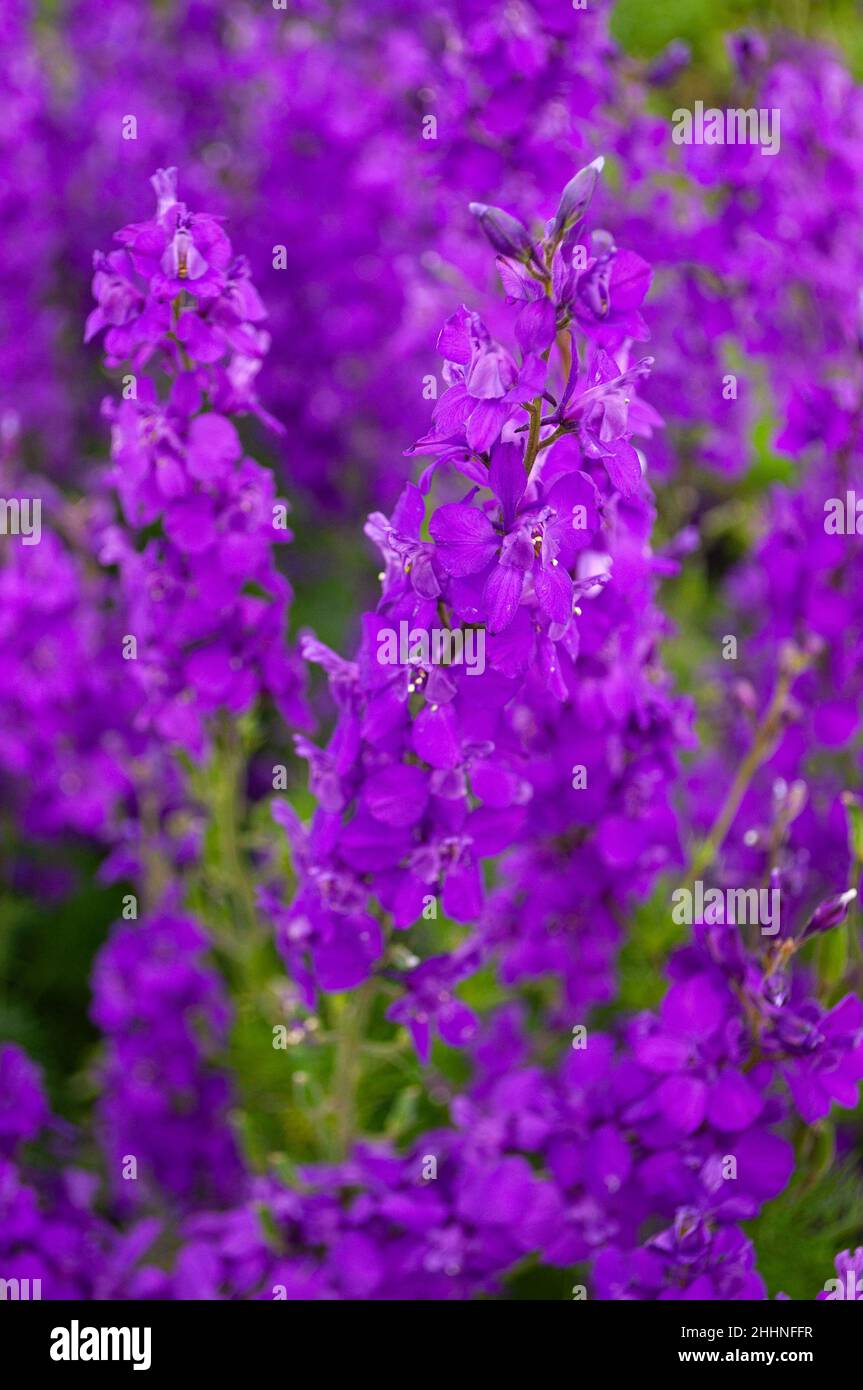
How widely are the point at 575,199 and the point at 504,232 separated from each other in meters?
0.07

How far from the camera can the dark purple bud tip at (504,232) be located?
1.31 m

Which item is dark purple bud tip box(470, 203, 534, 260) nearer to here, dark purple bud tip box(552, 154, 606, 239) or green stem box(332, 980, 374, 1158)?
dark purple bud tip box(552, 154, 606, 239)

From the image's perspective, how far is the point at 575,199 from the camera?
4.23 ft

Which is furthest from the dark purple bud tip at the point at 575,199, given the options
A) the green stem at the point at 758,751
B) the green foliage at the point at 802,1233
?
the green foliage at the point at 802,1233

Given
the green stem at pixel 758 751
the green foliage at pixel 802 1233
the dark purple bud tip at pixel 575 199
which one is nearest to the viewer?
the dark purple bud tip at pixel 575 199

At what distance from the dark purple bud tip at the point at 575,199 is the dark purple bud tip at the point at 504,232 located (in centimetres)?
3

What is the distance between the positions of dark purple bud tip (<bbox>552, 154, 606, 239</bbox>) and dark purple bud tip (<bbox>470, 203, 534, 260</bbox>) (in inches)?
1.2

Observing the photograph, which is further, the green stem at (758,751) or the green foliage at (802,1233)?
the green stem at (758,751)

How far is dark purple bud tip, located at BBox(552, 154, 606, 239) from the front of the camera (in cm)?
129

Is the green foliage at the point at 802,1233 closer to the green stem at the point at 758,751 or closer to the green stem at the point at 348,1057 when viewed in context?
the green stem at the point at 758,751

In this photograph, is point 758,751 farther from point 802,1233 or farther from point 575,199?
point 575,199

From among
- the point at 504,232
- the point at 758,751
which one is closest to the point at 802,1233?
the point at 758,751

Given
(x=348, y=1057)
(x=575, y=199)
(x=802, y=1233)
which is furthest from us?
(x=802, y=1233)
